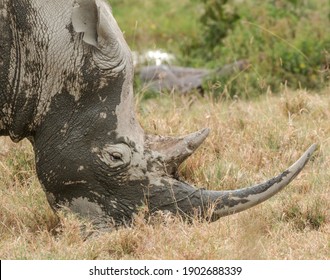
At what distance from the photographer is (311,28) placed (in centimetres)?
1300

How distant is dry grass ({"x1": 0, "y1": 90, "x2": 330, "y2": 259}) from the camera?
701 centimetres

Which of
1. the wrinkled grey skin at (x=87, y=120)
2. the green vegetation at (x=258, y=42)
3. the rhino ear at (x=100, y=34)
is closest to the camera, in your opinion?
the rhino ear at (x=100, y=34)

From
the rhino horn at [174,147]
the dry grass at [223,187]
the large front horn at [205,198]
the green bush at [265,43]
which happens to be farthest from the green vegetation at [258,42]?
the large front horn at [205,198]

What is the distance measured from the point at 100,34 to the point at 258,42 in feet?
19.8

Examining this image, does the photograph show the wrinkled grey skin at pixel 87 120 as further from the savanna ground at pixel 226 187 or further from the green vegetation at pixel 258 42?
the green vegetation at pixel 258 42

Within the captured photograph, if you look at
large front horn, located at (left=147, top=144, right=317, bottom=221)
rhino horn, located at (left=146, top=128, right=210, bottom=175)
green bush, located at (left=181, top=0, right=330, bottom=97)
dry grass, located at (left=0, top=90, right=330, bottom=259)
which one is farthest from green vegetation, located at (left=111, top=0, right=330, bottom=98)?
large front horn, located at (left=147, top=144, right=317, bottom=221)

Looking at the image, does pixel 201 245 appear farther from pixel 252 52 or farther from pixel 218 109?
pixel 252 52

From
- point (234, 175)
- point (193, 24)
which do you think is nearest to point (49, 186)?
point (234, 175)

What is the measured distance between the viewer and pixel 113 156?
7148 mm

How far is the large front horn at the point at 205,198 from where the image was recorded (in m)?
7.11

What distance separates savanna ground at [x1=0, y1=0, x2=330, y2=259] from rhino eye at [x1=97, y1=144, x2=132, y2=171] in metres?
0.33

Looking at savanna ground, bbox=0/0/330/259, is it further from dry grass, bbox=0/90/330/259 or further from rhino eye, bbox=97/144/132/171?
rhino eye, bbox=97/144/132/171

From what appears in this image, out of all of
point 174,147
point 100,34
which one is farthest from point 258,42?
point 100,34

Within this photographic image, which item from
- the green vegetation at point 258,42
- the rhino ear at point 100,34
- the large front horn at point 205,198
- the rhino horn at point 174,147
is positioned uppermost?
the rhino ear at point 100,34
